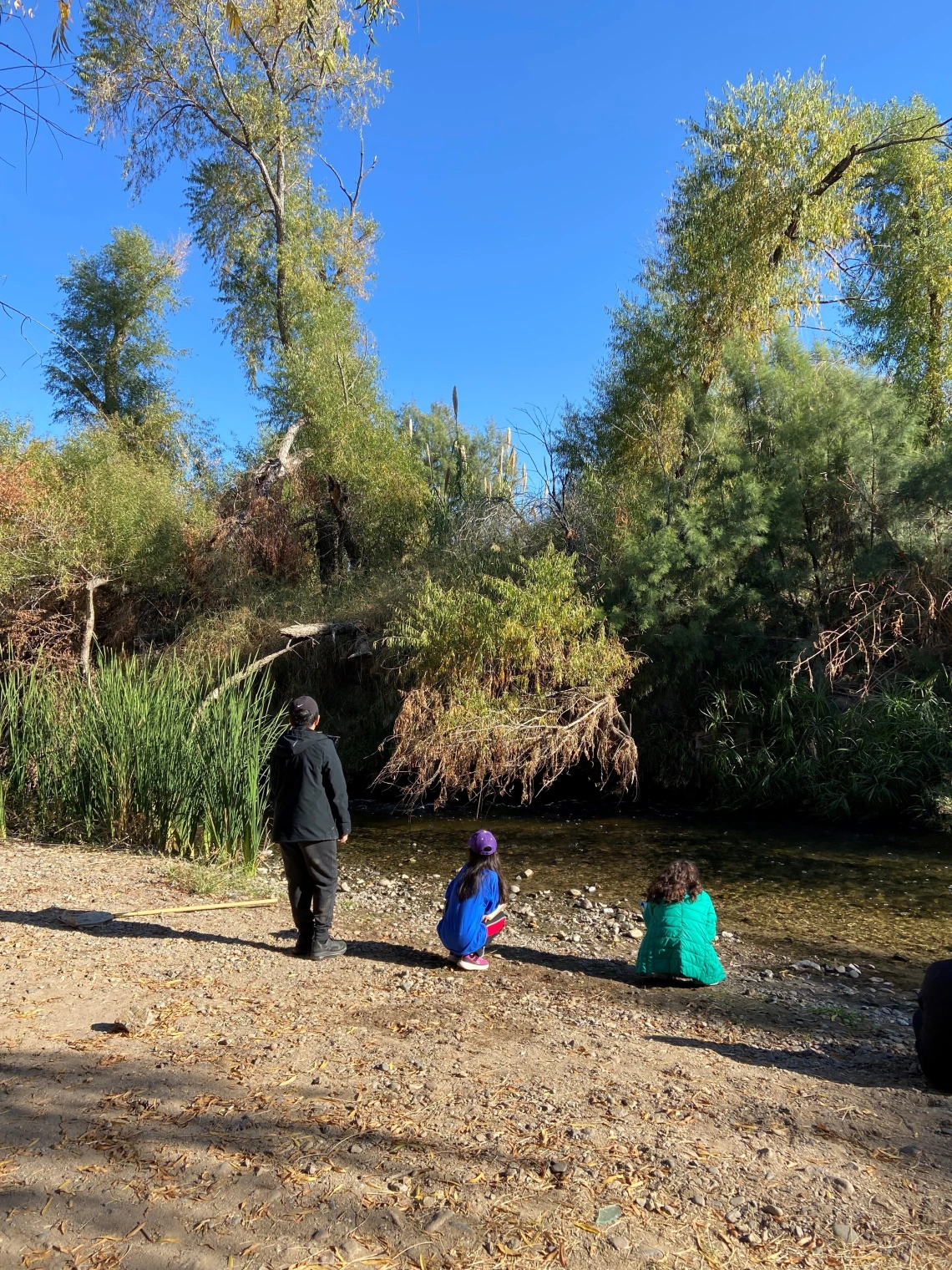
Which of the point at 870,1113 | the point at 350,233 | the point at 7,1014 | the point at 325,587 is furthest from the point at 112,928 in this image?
the point at 350,233

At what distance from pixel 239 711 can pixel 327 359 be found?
11.7 metres

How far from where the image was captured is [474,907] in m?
5.37

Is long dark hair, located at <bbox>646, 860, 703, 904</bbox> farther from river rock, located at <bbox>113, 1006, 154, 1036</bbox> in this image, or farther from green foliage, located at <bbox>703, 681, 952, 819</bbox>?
green foliage, located at <bbox>703, 681, 952, 819</bbox>

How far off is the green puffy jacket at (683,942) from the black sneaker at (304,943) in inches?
83.3

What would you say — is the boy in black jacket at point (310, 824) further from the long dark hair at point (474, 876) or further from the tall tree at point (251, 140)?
the tall tree at point (251, 140)

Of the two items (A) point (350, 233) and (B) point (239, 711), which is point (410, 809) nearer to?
(B) point (239, 711)

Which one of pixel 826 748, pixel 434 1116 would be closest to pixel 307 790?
pixel 434 1116

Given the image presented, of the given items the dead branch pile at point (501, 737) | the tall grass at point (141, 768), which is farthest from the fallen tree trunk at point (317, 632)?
the tall grass at point (141, 768)

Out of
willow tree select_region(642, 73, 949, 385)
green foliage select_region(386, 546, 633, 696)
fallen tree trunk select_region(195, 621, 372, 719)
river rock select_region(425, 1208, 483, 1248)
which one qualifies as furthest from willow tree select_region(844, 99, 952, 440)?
river rock select_region(425, 1208, 483, 1248)

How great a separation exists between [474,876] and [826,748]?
7.76 metres

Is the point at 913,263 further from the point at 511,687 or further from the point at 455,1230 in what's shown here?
the point at 455,1230

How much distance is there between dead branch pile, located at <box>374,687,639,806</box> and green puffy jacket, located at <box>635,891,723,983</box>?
5004 millimetres

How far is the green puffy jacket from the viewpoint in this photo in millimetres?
5410

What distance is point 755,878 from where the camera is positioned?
8586 mm
